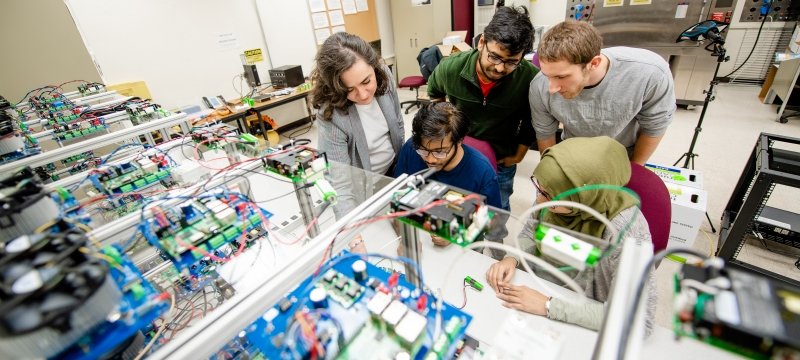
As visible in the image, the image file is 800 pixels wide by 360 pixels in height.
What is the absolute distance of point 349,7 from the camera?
5.08 metres

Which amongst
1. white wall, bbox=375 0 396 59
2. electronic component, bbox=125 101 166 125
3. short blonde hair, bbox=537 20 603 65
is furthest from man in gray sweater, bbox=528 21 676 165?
white wall, bbox=375 0 396 59

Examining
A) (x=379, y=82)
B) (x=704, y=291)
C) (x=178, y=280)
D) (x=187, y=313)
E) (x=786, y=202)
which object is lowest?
(x=786, y=202)

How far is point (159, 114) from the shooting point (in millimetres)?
2195

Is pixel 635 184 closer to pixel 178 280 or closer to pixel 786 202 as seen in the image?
pixel 178 280

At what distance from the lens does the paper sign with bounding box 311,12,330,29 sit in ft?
15.6

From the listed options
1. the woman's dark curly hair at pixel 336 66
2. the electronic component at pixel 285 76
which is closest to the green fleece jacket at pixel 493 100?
the woman's dark curly hair at pixel 336 66

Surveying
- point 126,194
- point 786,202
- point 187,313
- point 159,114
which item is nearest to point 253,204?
point 187,313

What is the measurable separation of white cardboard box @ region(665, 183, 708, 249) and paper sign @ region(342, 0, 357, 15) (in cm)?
471

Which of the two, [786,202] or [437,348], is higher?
[437,348]

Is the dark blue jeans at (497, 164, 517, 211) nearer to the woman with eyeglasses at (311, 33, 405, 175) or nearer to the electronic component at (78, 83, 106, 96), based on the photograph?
the woman with eyeglasses at (311, 33, 405, 175)

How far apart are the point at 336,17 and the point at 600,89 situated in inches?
175

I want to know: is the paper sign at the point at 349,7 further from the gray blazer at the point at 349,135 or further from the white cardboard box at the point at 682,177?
the white cardboard box at the point at 682,177

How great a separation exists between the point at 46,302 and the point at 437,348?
2.09 ft

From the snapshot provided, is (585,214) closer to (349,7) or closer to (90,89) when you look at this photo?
(90,89)
